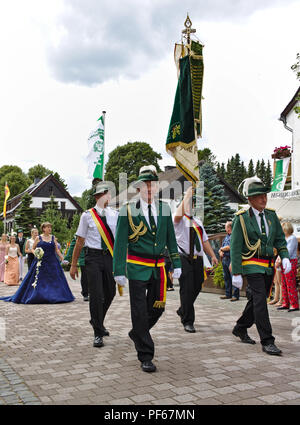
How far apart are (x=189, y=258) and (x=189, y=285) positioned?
396 mm

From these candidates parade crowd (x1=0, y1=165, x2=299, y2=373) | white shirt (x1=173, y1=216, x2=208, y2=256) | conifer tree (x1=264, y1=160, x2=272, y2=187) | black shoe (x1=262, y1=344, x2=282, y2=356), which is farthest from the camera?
conifer tree (x1=264, y1=160, x2=272, y2=187)

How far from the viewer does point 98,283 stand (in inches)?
254

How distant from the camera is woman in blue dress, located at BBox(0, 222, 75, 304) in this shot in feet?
35.3

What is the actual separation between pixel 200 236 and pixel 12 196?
7038 centimetres

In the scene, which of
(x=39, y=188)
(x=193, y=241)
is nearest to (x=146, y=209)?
(x=193, y=241)

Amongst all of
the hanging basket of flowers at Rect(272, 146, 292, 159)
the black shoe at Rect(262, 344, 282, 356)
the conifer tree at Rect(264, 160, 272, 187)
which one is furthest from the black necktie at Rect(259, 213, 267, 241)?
the conifer tree at Rect(264, 160, 272, 187)

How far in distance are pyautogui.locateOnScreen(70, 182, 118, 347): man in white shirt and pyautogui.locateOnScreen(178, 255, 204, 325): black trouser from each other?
1142mm

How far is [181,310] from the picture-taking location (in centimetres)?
748

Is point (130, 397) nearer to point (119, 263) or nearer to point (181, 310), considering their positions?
point (119, 263)

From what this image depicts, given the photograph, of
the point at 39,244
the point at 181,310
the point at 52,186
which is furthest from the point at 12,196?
the point at 181,310

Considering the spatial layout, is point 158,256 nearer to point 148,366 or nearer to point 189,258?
point 148,366

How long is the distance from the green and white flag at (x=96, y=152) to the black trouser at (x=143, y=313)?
11368 millimetres

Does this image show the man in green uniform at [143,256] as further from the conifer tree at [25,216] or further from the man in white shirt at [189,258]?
the conifer tree at [25,216]

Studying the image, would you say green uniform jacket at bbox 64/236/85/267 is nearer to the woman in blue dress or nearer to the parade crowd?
the woman in blue dress
